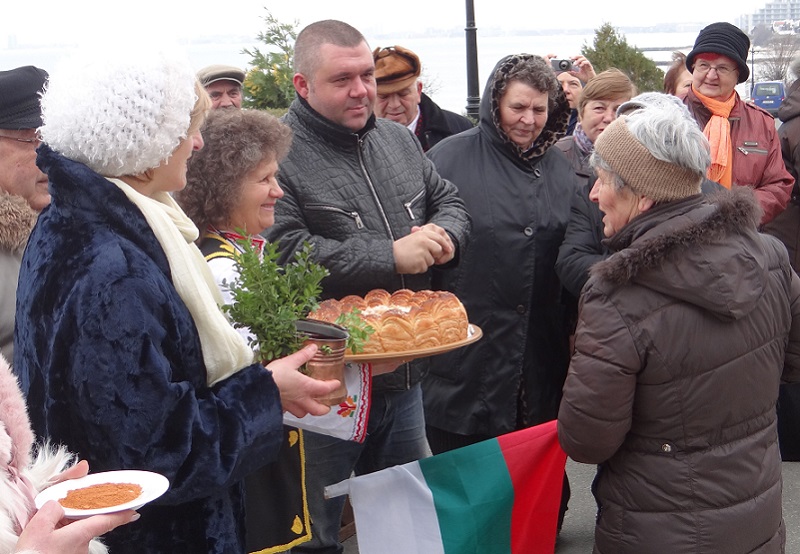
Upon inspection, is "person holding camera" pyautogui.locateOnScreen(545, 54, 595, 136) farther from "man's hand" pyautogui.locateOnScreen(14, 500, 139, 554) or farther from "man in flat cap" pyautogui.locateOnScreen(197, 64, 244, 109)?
"man's hand" pyautogui.locateOnScreen(14, 500, 139, 554)

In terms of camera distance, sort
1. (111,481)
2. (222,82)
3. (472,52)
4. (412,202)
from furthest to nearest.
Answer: (472,52) < (222,82) < (412,202) < (111,481)

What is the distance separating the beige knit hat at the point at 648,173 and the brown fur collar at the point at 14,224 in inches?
73.1

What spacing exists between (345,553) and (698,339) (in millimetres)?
2262

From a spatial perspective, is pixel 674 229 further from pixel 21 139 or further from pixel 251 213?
pixel 21 139

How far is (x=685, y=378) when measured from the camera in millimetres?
2672

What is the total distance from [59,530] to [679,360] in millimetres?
1777

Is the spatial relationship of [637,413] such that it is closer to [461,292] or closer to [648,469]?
[648,469]

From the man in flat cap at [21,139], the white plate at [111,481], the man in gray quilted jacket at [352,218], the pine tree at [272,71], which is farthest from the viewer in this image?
the pine tree at [272,71]

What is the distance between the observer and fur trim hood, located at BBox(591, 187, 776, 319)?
262cm

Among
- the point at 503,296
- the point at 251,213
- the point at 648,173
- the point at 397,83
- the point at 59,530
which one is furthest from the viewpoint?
the point at 397,83

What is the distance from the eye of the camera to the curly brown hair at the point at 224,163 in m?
2.88

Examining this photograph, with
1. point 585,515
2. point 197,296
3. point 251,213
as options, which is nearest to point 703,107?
point 585,515

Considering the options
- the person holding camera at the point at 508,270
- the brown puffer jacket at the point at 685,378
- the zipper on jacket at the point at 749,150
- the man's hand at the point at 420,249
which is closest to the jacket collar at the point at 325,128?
the man's hand at the point at 420,249

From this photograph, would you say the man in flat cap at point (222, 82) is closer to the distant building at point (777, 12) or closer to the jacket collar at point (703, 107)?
the jacket collar at point (703, 107)
